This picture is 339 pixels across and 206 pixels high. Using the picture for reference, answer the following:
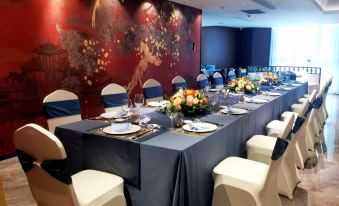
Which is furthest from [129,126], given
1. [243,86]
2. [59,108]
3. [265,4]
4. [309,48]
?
[309,48]

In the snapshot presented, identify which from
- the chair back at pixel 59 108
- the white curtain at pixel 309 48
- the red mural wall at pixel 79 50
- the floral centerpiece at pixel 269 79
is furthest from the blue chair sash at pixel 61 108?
the white curtain at pixel 309 48

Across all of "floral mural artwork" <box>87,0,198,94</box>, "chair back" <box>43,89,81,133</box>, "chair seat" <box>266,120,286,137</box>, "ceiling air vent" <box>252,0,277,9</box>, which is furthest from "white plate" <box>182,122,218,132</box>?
"ceiling air vent" <box>252,0,277,9</box>

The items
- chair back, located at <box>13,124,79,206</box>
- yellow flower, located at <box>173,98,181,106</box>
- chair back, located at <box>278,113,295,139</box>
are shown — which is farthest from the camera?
yellow flower, located at <box>173,98,181,106</box>

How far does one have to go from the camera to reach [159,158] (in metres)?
1.79

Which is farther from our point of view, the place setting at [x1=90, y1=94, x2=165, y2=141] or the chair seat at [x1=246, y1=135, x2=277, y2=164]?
the chair seat at [x1=246, y1=135, x2=277, y2=164]

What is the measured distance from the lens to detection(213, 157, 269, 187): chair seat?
6.50ft

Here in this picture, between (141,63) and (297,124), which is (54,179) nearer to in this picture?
(297,124)

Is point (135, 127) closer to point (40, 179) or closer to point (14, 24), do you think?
point (40, 179)

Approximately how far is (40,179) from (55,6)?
3.14m

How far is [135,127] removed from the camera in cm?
220

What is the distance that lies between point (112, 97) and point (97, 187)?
1697 mm

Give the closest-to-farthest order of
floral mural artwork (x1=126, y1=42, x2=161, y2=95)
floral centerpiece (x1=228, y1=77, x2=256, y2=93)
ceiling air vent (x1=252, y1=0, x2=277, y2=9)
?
1. floral centerpiece (x1=228, y1=77, x2=256, y2=93)
2. floral mural artwork (x1=126, y1=42, x2=161, y2=95)
3. ceiling air vent (x1=252, y1=0, x2=277, y2=9)

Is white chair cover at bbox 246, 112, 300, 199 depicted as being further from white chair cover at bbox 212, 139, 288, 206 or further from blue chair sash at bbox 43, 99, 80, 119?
blue chair sash at bbox 43, 99, 80, 119

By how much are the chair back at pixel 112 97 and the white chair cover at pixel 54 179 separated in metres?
1.43
